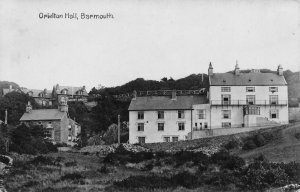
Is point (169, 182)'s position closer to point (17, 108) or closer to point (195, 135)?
point (195, 135)

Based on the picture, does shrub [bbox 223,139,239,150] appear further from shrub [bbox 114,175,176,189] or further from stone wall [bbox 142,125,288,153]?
shrub [bbox 114,175,176,189]

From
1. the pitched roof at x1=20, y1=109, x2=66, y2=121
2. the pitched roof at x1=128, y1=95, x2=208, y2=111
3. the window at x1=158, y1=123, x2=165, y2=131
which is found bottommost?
the window at x1=158, y1=123, x2=165, y2=131

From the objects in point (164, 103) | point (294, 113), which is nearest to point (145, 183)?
point (164, 103)

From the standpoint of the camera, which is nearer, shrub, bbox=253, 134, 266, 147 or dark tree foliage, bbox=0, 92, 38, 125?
shrub, bbox=253, 134, 266, 147

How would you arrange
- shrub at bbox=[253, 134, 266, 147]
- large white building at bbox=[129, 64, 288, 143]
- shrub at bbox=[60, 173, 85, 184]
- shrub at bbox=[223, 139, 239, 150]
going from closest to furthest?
shrub at bbox=[60, 173, 85, 184] → shrub at bbox=[253, 134, 266, 147] → shrub at bbox=[223, 139, 239, 150] → large white building at bbox=[129, 64, 288, 143]

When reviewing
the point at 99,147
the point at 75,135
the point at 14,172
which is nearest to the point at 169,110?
the point at 99,147

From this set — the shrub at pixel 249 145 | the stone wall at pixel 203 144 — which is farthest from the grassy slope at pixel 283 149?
the stone wall at pixel 203 144

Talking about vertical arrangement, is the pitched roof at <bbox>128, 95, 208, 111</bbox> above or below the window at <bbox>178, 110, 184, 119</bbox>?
above

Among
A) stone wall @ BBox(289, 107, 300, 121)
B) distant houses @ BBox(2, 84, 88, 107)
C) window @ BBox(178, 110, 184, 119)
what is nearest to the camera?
window @ BBox(178, 110, 184, 119)

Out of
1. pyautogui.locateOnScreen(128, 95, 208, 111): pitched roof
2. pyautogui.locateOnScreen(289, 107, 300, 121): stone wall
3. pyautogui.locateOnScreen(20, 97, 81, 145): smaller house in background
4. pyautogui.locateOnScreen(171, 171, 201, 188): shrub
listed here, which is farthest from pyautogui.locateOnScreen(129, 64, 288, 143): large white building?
pyautogui.locateOnScreen(171, 171, 201, 188): shrub

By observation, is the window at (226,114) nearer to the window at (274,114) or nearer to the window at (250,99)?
the window at (250,99)
